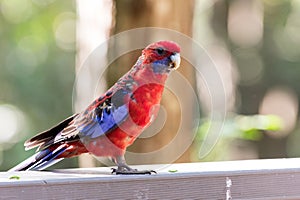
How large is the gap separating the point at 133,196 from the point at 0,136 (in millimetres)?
5407

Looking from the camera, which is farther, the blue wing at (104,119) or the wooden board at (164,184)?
the blue wing at (104,119)

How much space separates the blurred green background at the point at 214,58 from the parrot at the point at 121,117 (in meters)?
4.72

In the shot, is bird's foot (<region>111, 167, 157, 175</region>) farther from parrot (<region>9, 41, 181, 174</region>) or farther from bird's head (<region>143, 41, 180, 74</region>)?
bird's head (<region>143, 41, 180, 74</region>)

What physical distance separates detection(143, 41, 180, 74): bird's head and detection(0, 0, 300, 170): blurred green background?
4779 millimetres

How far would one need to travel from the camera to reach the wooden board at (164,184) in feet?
5.18

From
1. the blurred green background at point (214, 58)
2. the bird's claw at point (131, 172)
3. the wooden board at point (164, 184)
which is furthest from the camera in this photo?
the blurred green background at point (214, 58)

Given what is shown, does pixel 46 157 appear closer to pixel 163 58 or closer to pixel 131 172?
pixel 131 172

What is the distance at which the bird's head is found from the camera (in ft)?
5.69

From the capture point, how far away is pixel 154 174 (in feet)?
5.50

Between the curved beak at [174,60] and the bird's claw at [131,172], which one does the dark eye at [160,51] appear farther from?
the bird's claw at [131,172]

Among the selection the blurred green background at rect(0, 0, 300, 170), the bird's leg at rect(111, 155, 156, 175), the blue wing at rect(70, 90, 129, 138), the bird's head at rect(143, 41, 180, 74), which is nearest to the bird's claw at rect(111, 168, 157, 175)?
the bird's leg at rect(111, 155, 156, 175)

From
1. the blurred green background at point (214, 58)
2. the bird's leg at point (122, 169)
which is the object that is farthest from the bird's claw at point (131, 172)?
the blurred green background at point (214, 58)

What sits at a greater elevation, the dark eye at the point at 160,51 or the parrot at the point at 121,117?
the dark eye at the point at 160,51

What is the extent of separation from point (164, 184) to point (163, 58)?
13.1 inches
